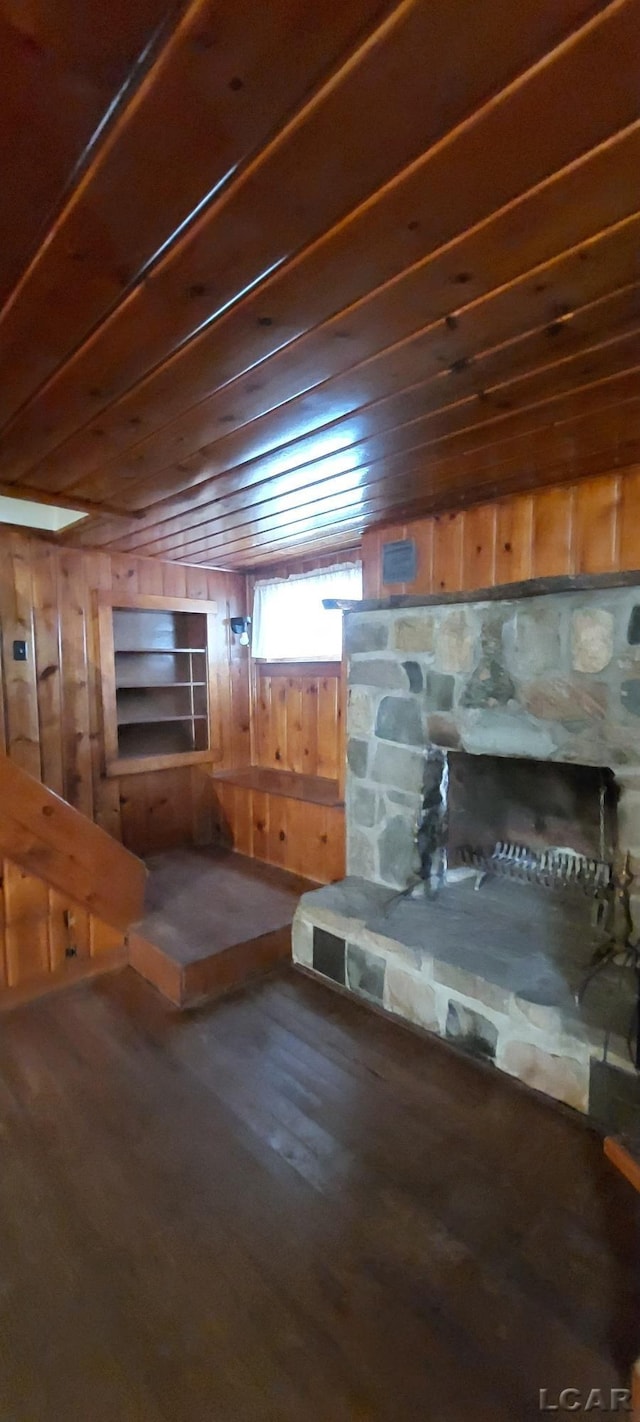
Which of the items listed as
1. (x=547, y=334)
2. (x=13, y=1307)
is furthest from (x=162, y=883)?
(x=547, y=334)

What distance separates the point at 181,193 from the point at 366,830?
2.31 m

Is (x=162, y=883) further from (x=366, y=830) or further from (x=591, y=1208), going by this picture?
(x=591, y=1208)

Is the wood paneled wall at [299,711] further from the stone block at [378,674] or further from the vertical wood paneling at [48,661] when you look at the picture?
the vertical wood paneling at [48,661]

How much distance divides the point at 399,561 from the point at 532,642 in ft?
2.79

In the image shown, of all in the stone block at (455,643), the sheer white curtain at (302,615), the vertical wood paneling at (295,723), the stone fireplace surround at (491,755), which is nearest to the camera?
the stone fireplace surround at (491,755)

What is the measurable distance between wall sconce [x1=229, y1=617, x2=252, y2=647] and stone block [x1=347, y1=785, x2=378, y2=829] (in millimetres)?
1727

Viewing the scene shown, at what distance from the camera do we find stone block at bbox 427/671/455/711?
2410 millimetres

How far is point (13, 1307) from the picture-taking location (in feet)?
4.14

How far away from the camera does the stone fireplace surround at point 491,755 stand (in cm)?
183

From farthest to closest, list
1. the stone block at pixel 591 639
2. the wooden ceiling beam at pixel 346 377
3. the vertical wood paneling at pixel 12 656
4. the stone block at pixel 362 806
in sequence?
the vertical wood paneling at pixel 12 656 < the stone block at pixel 362 806 < the stone block at pixel 591 639 < the wooden ceiling beam at pixel 346 377

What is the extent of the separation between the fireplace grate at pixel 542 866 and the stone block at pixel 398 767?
38 cm

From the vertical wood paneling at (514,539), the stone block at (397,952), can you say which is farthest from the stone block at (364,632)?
the stone block at (397,952)

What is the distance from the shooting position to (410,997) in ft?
7.21

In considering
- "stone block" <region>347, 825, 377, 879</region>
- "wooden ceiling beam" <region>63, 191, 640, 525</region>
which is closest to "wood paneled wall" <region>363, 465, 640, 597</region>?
"wooden ceiling beam" <region>63, 191, 640, 525</region>
